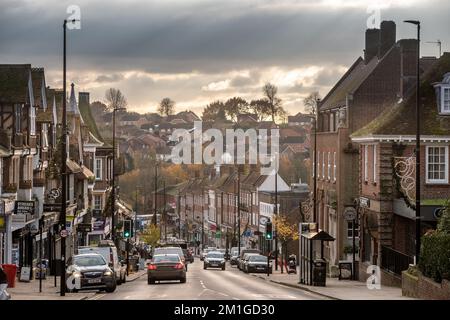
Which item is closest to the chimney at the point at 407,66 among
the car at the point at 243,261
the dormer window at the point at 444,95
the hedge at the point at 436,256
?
the dormer window at the point at 444,95

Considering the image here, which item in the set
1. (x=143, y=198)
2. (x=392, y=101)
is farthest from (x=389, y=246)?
(x=143, y=198)

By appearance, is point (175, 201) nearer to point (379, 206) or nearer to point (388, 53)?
point (388, 53)

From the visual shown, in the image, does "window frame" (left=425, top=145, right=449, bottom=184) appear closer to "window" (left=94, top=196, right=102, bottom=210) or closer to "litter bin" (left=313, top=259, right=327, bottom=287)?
"litter bin" (left=313, top=259, right=327, bottom=287)

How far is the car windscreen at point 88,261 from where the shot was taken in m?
42.8

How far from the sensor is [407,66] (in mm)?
60781

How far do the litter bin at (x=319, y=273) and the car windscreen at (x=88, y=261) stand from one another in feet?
32.5

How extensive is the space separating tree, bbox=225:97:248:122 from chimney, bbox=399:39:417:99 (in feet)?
405

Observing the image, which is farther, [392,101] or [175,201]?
[175,201]

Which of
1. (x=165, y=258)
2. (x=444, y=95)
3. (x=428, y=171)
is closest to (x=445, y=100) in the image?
(x=444, y=95)

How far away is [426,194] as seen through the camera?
53188mm

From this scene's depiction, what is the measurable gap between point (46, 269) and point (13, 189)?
7308 mm

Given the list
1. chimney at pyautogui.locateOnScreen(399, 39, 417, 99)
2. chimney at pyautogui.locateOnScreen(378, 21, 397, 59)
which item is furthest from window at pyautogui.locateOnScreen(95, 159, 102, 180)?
chimney at pyautogui.locateOnScreen(399, 39, 417, 99)

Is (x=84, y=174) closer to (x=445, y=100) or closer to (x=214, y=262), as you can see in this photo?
(x=214, y=262)
